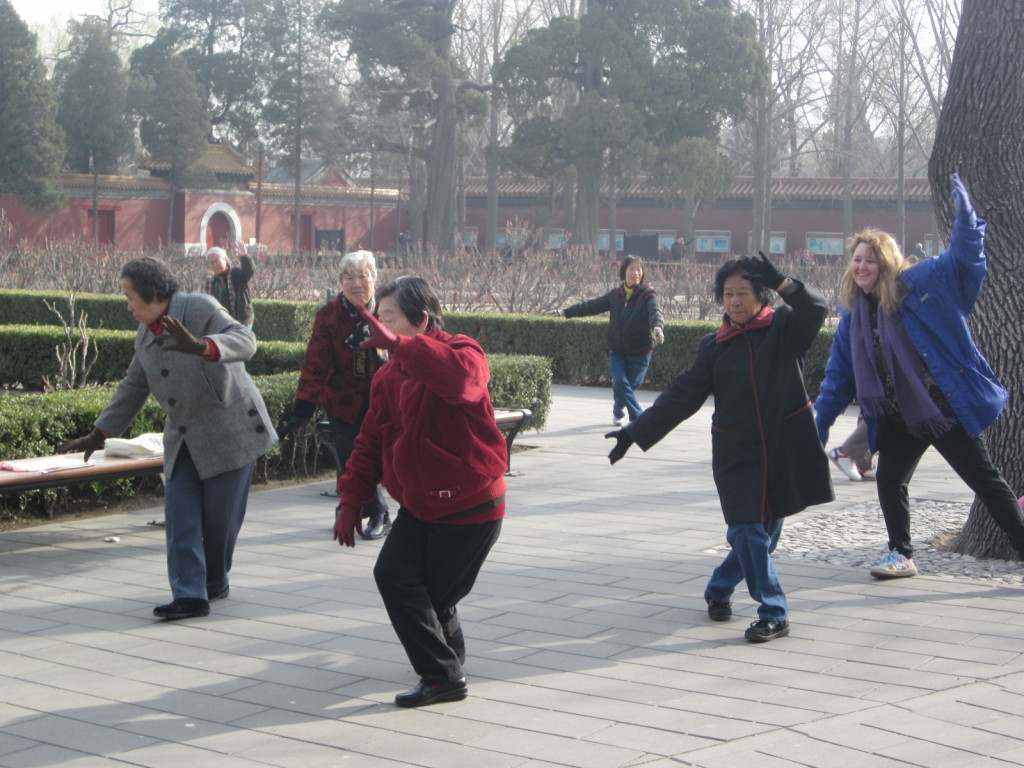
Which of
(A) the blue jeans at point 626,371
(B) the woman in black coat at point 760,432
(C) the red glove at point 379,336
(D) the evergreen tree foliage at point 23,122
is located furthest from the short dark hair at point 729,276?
(D) the evergreen tree foliage at point 23,122

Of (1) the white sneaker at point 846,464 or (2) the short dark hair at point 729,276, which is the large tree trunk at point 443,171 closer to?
(1) the white sneaker at point 846,464

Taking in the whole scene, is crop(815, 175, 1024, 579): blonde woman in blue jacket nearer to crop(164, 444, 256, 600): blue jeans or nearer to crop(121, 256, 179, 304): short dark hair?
crop(164, 444, 256, 600): blue jeans

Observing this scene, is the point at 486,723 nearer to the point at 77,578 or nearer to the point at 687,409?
the point at 687,409

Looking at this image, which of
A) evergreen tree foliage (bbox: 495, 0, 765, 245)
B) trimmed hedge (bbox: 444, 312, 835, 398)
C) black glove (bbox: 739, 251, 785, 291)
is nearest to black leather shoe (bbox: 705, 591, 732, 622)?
black glove (bbox: 739, 251, 785, 291)

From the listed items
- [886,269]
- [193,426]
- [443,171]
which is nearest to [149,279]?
[193,426]

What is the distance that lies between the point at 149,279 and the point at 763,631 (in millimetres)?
2687

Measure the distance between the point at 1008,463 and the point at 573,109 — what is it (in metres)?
31.6

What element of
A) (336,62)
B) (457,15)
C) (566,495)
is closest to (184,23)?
(336,62)

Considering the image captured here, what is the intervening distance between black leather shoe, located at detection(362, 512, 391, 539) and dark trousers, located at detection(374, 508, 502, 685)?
2.52 meters

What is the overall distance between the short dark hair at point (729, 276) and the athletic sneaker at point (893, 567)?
1650 millimetres

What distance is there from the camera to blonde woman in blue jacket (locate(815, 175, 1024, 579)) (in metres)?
5.14

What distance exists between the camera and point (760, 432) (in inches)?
177

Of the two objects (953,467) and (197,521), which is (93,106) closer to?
(197,521)

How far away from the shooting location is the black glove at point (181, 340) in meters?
4.43
